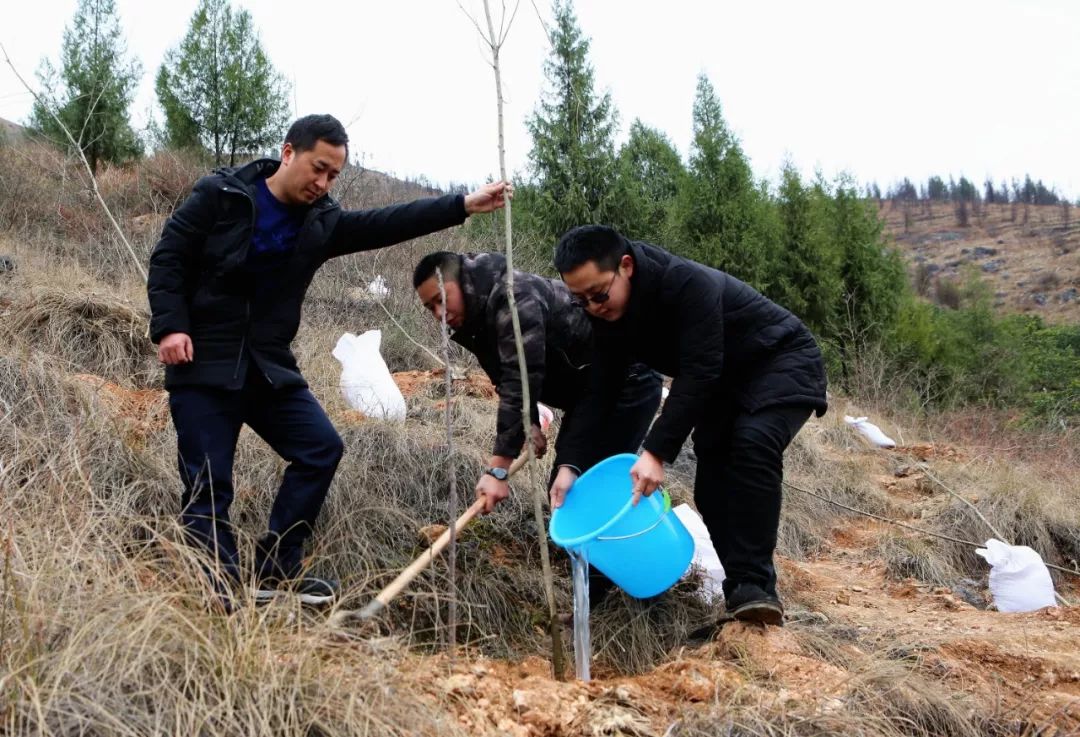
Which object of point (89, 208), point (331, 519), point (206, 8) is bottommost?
point (331, 519)

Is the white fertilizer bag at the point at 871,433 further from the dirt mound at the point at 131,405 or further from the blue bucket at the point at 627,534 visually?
the dirt mound at the point at 131,405

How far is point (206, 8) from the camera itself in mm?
11977

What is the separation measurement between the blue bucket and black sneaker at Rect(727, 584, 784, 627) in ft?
0.75

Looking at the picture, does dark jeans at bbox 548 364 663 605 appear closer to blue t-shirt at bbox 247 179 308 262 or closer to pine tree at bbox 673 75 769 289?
blue t-shirt at bbox 247 179 308 262

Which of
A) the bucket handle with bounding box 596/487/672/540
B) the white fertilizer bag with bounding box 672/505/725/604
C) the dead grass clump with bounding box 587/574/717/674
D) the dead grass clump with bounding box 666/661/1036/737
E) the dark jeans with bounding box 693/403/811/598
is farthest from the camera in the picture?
the white fertilizer bag with bounding box 672/505/725/604

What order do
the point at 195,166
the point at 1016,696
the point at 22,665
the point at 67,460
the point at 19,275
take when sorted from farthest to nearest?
the point at 195,166
the point at 19,275
the point at 67,460
the point at 1016,696
the point at 22,665

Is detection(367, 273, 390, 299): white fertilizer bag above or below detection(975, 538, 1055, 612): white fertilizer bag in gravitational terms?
above

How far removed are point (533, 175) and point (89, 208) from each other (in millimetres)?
5656

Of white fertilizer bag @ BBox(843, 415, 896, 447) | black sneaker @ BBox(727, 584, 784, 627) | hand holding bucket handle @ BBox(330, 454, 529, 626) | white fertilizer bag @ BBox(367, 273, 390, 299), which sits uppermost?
white fertilizer bag @ BBox(367, 273, 390, 299)

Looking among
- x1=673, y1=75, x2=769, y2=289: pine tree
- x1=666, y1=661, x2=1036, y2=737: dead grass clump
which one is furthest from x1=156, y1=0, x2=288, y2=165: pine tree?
x1=666, y1=661, x2=1036, y2=737: dead grass clump

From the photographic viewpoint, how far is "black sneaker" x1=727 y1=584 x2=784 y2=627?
299 centimetres

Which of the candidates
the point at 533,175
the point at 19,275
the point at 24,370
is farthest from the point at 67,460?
A: the point at 533,175

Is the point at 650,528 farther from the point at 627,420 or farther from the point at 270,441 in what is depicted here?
the point at 270,441

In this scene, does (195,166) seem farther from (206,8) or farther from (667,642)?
(667,642)
